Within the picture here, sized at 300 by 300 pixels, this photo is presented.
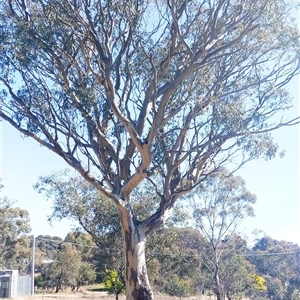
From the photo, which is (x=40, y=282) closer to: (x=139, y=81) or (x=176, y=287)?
(x=176, y=287)

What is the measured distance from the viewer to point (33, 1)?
1043 cm

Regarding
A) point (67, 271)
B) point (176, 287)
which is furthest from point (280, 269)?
point (67, 271)

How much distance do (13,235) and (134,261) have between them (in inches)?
1043

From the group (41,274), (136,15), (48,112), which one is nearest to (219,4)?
(136,15)

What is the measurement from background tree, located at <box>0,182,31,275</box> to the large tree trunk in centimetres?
2300

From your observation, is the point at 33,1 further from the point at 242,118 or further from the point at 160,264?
the point at 160,264

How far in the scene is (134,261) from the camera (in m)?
10.3

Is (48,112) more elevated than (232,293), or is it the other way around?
(48,112)

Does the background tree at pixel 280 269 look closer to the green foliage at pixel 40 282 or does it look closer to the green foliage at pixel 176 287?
the green foliage at pixel 176 287

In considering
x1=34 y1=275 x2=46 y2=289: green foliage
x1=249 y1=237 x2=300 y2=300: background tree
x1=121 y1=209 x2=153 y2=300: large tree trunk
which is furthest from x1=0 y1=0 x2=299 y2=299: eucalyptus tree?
x1=34 y1=275 x2=46 y2=289: green foliage

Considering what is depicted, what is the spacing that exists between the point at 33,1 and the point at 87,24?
1.37 meters

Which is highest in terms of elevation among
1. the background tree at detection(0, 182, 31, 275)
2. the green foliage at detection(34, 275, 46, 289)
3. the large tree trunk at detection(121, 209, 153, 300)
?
the background tree at detection(0, 182, 31, 275)

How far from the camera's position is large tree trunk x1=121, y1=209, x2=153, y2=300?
10.0 meters

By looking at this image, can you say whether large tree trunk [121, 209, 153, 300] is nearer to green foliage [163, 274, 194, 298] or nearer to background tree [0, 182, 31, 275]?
green foliage [163, 274, 194, 298]
